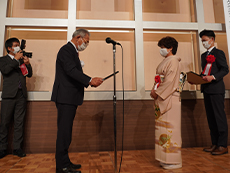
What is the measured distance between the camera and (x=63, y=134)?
1.79 metres

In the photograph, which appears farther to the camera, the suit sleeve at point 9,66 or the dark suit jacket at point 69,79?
the suit sleeve at point 9,66

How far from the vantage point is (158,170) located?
1.91 m

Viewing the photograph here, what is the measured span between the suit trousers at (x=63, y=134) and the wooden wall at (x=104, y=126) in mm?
1009

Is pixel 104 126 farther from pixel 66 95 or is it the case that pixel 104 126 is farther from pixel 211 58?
pixel 211 58

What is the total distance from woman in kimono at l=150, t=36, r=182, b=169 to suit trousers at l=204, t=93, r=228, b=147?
3.06 ft

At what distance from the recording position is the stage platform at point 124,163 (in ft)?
6.28

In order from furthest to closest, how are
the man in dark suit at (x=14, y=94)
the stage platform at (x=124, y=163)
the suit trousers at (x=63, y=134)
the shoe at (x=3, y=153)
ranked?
the man in dark suit at (x=14, y=94) < the shoe at (x=3, y=153) < the stage platform at (x=124, y=163) < the suit trousers at (x=63, y=134)

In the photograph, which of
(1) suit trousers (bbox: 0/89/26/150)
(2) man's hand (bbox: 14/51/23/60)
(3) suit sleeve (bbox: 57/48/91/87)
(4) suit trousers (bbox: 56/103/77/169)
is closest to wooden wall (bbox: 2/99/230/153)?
(1) suit trousers (bbox: 0/89/26/150)

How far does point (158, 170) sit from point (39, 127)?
1.83 m

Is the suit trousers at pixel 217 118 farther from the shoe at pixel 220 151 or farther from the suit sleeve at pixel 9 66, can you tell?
the suit sleeve at pixel 9 66

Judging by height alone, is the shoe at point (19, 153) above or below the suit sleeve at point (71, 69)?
below

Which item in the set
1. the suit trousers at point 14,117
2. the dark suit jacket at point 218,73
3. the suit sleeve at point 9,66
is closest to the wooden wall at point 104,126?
the suit trousers at point 14,117

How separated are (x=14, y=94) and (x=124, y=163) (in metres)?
1.76

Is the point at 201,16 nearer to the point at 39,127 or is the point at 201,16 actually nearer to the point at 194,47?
the point at 194,47
